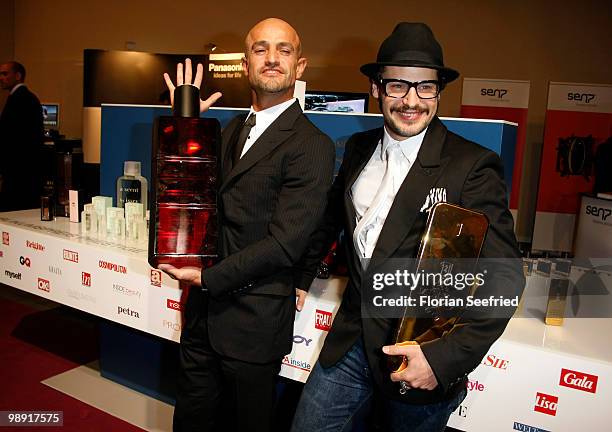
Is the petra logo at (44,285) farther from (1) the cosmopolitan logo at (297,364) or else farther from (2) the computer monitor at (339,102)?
(2) the computer monitor at (339,102)

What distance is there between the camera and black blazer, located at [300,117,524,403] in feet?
3.77

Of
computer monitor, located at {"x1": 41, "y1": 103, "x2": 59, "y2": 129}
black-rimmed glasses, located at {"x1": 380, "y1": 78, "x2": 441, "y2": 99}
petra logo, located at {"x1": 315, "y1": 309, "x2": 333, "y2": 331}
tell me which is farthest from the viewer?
computer monitor, located at {"x1": 41, "y1": 103, "x2": 59, "y2": 129}

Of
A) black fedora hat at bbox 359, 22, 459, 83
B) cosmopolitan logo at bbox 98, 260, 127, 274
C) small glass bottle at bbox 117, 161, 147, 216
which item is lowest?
cosmopolitan logo at bbox 98, 260, 127, 274

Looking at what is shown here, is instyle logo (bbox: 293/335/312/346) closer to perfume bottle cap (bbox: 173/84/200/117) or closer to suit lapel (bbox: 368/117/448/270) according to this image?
suit lapel (bbox: 368/117/448/270)

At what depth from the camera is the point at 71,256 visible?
2.41 m

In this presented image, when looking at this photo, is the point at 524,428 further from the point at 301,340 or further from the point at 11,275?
the point at 11,275

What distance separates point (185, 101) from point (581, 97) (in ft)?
16.3

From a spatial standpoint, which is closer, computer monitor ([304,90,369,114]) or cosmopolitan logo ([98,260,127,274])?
cosmopolitan logo ([98,260,127,274])

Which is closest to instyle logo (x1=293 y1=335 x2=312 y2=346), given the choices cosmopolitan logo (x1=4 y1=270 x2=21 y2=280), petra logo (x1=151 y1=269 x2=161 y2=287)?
petra logo (x1=151 y1=269 x2=161 y2=287)

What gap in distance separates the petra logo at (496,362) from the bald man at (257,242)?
0.54m

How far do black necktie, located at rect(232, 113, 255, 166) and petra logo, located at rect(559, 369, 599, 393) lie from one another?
102 centimetres

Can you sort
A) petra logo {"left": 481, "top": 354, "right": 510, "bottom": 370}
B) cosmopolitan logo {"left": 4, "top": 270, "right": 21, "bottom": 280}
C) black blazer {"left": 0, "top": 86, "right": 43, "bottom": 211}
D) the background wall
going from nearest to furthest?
petra logo {"left": 481, "top": 354, "right": 510, "bottom": 370}
cosmopolitan logo {"left": 4, "top": 270, "right": 21, "bottom": 280}
black blazer {"left": 0, "top": 86, "right": 43, "bottom": 211}
the background wall

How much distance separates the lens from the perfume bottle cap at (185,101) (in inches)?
59.9

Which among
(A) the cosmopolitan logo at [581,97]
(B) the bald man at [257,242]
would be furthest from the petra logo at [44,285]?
(A) the cosmopolitan logo at [581,97]
